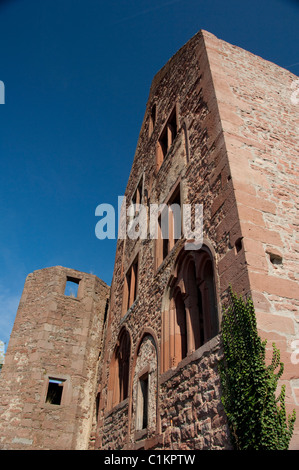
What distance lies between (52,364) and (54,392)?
125cm

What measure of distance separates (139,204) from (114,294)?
10.9ft

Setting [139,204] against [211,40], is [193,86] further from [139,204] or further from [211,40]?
[139,204]

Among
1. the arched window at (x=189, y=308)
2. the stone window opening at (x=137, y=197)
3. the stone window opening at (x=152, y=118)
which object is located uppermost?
the stone window opening at (x=152, y=118)

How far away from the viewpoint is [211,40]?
9.05 meters

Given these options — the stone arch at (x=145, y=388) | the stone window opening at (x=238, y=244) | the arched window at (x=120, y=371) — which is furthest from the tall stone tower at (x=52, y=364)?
the stone window opening at (x=238, y=244)

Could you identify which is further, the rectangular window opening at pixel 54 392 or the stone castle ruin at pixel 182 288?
the rectangular window opening at pixel 54 392

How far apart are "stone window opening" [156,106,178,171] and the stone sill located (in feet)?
18.9

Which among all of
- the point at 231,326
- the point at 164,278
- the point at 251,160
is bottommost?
the point at 231,326

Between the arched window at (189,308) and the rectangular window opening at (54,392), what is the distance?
24.9 feet

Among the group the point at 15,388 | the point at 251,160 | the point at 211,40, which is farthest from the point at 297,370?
the point at 15,388

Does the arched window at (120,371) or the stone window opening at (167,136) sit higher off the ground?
the stone window opening at (167,136)

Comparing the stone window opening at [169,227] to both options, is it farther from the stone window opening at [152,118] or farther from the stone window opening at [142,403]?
the stone window opening at [152,118]

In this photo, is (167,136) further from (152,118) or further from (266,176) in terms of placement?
(266,176)

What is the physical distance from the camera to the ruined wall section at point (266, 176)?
15.1 feet
